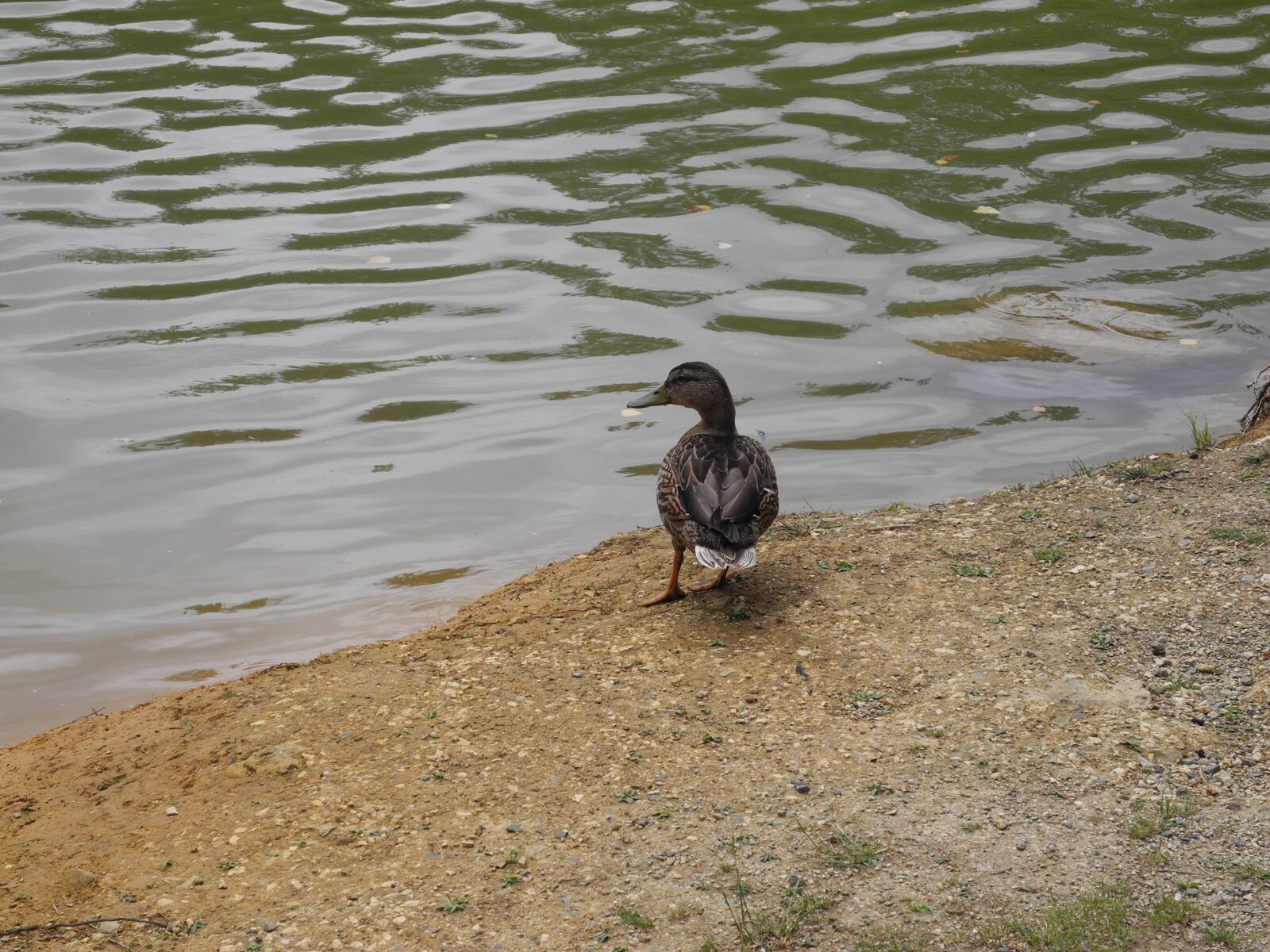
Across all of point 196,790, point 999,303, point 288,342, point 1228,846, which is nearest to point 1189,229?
point 999,303

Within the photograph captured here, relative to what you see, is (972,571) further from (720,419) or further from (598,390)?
(598,390)

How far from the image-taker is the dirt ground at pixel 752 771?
3529 millimetres

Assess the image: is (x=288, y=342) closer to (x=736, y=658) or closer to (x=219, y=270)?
(x=219, y=270)

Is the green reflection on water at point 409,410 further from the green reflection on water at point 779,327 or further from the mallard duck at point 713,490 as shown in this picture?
the mallard duck at point 713,490

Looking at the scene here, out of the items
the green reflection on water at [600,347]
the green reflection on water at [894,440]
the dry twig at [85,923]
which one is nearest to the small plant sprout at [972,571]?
the green reflection on water at [894,440]

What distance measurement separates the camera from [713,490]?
17.4 feet

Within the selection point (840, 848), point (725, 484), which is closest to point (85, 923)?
point (840, 848)

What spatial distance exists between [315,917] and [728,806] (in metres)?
1.19

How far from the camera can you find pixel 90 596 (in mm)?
6664

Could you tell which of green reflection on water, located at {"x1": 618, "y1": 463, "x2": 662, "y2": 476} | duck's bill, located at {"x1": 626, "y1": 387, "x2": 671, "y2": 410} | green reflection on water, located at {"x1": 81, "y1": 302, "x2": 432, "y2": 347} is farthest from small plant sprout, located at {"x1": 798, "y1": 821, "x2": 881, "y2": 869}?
green reflection on water, located at {"x1": 81, "y1": 302, "x2": 432, "y2": 347}

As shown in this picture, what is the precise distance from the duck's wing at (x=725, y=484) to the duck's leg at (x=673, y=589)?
296mm

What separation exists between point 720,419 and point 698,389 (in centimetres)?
17

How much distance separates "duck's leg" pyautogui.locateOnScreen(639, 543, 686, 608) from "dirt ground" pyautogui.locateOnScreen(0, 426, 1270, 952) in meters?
0.07

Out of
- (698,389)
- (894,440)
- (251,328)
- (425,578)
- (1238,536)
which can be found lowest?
(425,578)
